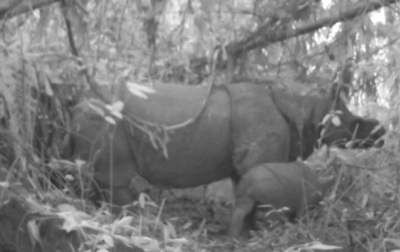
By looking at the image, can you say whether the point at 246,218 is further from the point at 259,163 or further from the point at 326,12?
the point at 326,12

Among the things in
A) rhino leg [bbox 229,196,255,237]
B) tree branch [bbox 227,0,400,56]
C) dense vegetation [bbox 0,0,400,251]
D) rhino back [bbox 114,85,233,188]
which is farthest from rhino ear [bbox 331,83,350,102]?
rhino leg [bbox 229,196,255,237]

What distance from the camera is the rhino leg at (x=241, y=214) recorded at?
20.7ft

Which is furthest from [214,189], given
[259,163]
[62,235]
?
[62,235]

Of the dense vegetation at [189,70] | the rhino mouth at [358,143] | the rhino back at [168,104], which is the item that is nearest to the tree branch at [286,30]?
the dense vegetation at [189,70]

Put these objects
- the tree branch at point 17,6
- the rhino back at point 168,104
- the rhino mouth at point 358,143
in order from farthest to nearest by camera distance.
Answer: the rhino mouth at point 358,143 < the rhino back at point 168,104 < the tree branch at point 17,6

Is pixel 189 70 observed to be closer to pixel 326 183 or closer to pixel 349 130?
pixel 349 130

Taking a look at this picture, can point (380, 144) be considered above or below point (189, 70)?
below

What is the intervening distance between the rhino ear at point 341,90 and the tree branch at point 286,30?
377mm

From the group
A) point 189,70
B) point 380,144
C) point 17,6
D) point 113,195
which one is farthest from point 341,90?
point 17,6

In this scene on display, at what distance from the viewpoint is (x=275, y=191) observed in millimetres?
6305

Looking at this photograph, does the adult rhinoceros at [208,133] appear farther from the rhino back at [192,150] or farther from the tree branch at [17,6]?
the tree branch at [17,6]

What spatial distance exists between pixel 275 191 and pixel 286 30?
0.83 meters

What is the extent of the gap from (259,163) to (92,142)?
0.93 m

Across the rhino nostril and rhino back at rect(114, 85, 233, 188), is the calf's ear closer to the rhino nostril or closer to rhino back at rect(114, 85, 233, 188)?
the rhino nostril
